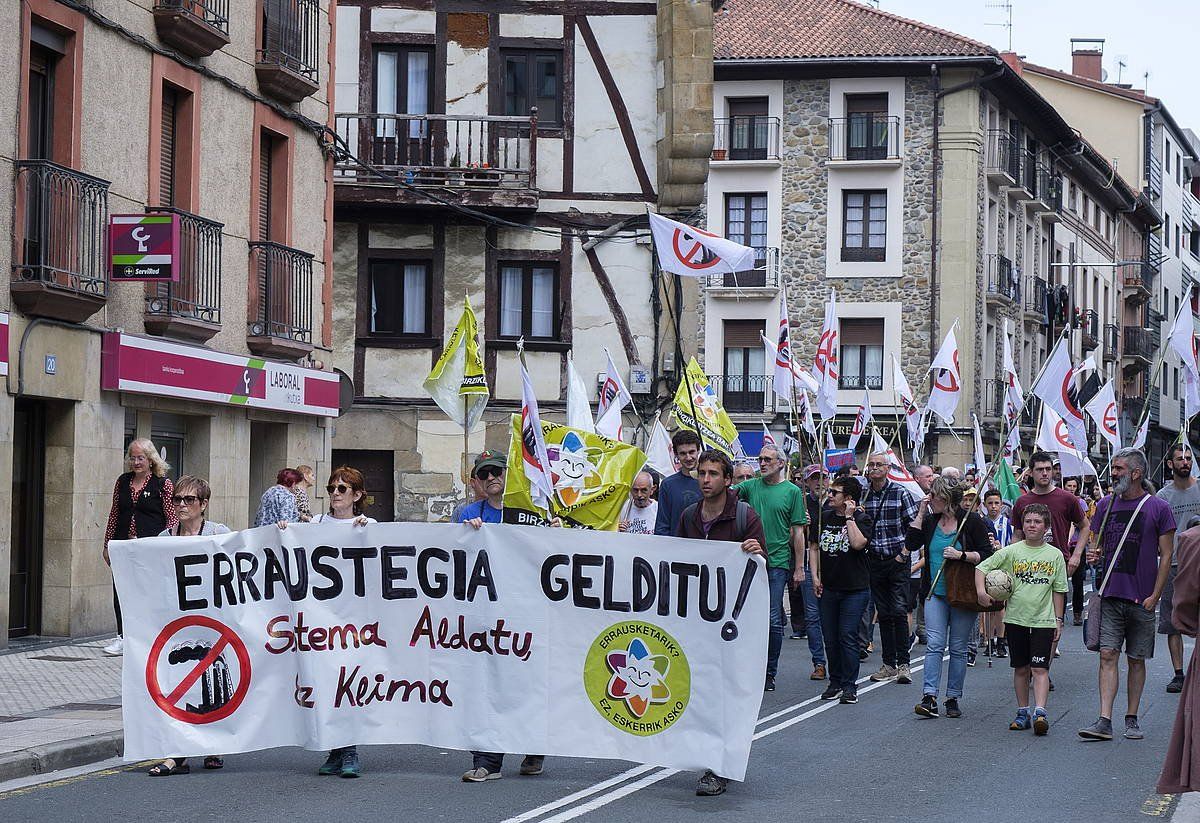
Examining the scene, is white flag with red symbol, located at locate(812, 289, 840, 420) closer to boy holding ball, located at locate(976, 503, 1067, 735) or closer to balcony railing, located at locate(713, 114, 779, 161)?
boy holding ball, located at locate(976, 503, 1067, 735)

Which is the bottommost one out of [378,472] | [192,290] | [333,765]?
[333,765]

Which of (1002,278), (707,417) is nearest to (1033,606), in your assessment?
(707,417)

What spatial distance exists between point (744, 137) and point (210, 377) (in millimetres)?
29726

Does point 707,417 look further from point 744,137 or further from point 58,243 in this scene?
point 744,137

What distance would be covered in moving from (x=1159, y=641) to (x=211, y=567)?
1364 cm

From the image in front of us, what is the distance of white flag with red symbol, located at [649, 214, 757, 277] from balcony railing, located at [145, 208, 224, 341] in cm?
482

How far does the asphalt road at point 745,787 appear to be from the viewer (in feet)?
28.2

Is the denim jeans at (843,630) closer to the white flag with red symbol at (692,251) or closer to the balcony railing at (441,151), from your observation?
the white flag with red symbol at (692,251)

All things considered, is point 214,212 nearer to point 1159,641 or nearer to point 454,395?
point 454,395

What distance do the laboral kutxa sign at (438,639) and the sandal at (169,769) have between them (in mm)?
168

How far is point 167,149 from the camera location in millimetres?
19109

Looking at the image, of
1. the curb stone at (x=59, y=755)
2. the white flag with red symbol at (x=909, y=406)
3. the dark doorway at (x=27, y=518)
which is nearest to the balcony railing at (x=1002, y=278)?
the white flag with red symbol at (x=909, y=406)

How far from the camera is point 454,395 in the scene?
16672mm

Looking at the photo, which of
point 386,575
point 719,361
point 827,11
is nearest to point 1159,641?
point 386,575
